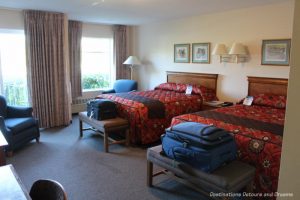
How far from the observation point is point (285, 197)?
3.63 ft

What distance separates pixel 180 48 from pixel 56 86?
2.76m

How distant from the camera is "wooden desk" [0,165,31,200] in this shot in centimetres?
126

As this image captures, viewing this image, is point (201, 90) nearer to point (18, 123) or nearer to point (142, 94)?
point (142, 94)

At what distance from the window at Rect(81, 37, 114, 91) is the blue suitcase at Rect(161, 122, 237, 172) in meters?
4.45

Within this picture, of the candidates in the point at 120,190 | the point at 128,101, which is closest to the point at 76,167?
the point at 120,190

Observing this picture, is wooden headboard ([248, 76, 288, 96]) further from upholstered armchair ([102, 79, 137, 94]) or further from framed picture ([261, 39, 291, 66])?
upholstered armchair ([102, 79, 137, 94])

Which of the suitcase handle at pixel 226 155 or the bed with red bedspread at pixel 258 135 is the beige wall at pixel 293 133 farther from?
the bed with red bedspread at pixel 258 135

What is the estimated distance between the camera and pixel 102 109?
4.05 metres

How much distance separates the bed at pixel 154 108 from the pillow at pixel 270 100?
0.97 meters

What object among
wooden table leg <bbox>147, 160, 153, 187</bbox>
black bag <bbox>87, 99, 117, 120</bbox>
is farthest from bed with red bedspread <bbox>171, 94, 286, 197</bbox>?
black bag <bbox>87, 99, 117, 120</bbox>

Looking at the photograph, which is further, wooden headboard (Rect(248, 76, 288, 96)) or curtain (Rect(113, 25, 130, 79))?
curtain (Rect(113, 25, 130, 79))

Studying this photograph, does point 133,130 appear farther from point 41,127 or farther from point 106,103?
point 41,127

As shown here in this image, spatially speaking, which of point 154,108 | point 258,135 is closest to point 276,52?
point 258,135

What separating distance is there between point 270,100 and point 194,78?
177cm
